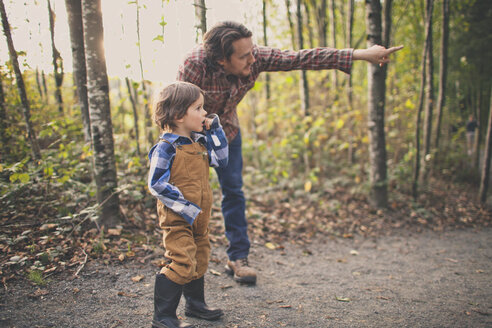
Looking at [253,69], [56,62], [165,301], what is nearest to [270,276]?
[165,301]

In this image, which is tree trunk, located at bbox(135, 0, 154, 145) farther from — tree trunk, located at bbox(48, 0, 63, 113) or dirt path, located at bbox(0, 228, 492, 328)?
tree trunk, located at bbox(48, 0, 63, 113)

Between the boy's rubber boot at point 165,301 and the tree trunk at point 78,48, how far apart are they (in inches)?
113

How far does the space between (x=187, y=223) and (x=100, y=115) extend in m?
1.94

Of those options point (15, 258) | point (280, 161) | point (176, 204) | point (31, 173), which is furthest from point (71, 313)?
point (280, 161)

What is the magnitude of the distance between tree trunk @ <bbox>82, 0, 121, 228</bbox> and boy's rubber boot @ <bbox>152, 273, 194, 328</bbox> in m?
1.68

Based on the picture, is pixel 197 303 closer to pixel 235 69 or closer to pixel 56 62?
pixel 235 69

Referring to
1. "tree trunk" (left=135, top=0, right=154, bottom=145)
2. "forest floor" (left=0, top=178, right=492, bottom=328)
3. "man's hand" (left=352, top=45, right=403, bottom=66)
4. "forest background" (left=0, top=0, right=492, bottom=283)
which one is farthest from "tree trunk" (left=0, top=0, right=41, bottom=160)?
"man's hand" (left=352, top=45, right=403, bottom=66)

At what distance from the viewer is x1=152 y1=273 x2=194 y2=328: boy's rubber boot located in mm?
1859

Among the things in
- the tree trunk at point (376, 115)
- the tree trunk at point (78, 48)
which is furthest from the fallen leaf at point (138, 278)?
the tree trunk at point (376, 115)

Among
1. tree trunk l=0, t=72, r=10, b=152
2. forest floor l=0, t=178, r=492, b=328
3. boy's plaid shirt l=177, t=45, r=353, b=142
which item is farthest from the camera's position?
tree trunk l=0, t=72, r=10, b=152

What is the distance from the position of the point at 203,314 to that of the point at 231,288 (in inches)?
24.5

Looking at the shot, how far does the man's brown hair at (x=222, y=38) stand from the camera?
2.33 metres

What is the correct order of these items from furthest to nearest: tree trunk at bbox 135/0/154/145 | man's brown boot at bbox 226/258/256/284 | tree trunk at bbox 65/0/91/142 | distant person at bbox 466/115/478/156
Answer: distant person at bbox 466/115/478/156
tree trunk at bbox 135/0/154/145
tree trunk at bbox 65/0/91/142
man's brown boot at bbox 226/258/256/284

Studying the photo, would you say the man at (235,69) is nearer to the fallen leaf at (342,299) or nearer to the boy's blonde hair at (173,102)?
the boy's blonde hair at (173,102)
